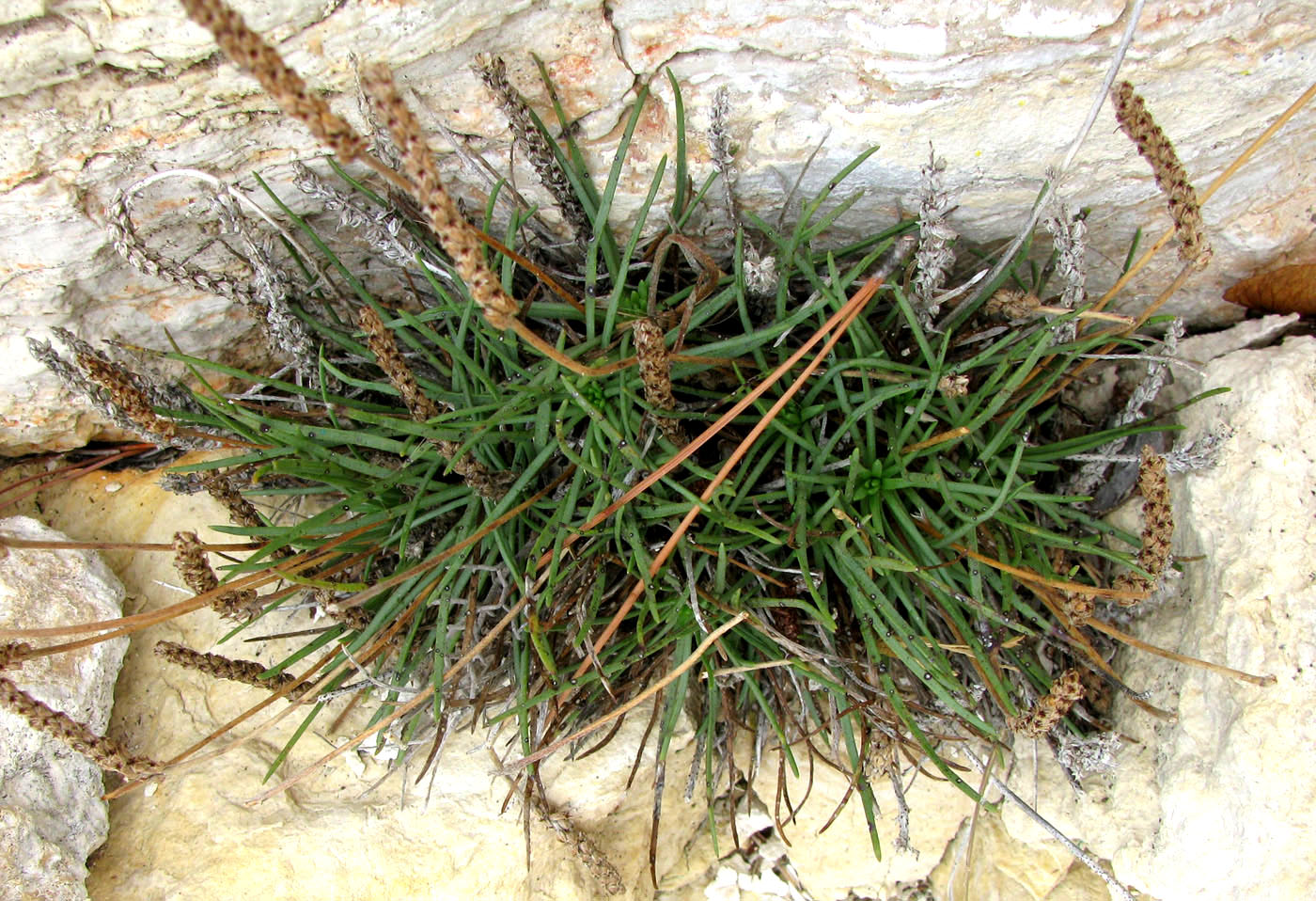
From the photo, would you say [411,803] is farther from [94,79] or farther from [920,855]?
[94,79]

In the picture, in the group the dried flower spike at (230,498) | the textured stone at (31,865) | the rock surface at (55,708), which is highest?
the dried flower spike at (230,498)

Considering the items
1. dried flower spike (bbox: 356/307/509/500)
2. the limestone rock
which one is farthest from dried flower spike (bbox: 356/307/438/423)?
the limestone rock

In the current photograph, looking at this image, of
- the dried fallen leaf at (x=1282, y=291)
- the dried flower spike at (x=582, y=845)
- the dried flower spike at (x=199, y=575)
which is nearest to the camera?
the dried flower spike at (x=199, y=575)

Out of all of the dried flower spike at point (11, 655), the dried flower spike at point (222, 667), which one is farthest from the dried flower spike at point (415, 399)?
the dried flower spike at point (11, 655)

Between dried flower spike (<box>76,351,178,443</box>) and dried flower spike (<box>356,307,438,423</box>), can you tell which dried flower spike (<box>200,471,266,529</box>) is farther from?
dried flower spike (<box>356,307,438,423</box>)

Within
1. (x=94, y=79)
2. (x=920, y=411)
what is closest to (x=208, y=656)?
(x=94, y=79)

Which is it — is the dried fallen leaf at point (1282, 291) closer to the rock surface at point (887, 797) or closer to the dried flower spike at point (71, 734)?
the rock surface at point (887, 797)
